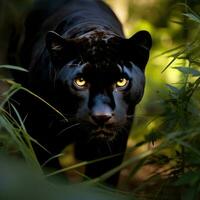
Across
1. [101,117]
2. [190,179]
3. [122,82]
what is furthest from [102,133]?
[190,179]

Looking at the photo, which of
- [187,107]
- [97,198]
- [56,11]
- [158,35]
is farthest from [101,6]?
[97,198]

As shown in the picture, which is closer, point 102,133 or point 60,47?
point 102,133

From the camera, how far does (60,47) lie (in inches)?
89.8

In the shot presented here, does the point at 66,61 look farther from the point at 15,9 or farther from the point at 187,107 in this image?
the point at 15,9

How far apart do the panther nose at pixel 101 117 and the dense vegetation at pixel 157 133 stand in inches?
6.4

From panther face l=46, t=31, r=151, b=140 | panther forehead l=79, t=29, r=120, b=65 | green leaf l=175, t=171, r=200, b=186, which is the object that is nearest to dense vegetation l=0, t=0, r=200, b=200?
green leaf l=175, t=171, r=200, b=186

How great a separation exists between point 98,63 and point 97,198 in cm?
158

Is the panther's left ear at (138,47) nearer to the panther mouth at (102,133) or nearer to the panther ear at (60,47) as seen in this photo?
the panther ear at (60,47)

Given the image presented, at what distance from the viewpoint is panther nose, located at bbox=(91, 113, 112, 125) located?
2.01 m

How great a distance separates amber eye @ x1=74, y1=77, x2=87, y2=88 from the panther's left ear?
9.5 inches

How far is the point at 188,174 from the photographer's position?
1648 mm

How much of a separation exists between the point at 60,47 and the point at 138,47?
320 millimetres

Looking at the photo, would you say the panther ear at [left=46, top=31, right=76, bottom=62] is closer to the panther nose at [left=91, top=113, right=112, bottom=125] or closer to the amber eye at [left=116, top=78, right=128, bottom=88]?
the amber eye at [left=116, top=78, right=128, bottom=88]

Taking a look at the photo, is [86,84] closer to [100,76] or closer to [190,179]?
[100,76]
